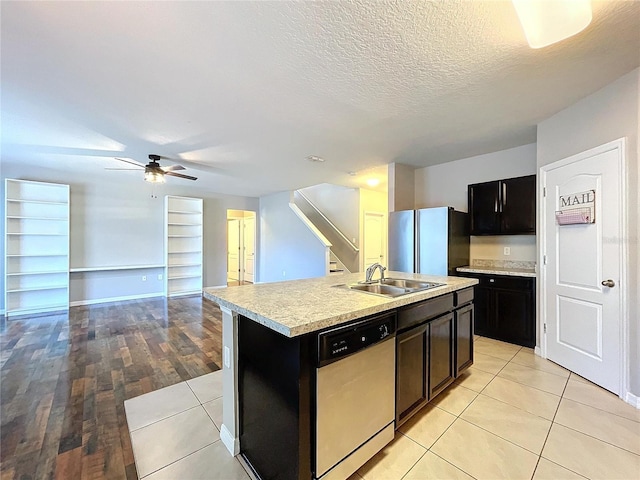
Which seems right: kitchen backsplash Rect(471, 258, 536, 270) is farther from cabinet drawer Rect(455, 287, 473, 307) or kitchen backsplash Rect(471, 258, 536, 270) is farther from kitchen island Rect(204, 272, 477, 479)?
A: kitchen island Rect(204, 272, 477, 479)

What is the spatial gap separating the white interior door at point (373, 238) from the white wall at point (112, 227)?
4.29 m

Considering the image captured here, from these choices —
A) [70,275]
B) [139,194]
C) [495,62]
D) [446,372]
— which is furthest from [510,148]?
[70,275]

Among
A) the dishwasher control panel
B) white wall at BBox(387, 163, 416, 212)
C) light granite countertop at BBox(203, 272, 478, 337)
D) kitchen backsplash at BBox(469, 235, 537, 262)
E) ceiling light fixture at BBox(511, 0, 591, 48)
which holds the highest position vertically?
ceiling light fixture at BBox(511, 0, 591, 48)

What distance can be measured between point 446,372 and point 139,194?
6836mm

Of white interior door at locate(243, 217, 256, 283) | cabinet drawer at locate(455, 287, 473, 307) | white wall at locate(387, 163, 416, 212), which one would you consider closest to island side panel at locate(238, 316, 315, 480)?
cabinet drawer at locate(455, 287, 473, 307)

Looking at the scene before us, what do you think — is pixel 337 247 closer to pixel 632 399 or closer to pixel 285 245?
pixel 285 245

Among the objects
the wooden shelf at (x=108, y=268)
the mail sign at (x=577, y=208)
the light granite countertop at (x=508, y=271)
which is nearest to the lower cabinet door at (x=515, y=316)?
the light granite countertop at (x=508, y=271)

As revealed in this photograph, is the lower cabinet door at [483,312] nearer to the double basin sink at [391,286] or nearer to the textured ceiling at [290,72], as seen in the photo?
the double basin sink at [391,286]

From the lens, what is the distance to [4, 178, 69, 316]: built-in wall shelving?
480cm

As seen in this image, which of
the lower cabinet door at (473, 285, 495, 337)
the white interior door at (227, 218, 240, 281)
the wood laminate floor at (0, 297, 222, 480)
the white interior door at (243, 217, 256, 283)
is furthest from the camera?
the white interior door at (227, 218, 240, 281)

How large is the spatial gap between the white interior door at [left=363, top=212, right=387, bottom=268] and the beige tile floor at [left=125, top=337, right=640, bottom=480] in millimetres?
4599

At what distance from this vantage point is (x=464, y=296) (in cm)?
244

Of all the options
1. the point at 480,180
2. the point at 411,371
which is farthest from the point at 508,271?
the point at 411,371

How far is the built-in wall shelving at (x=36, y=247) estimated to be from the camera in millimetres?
4797
